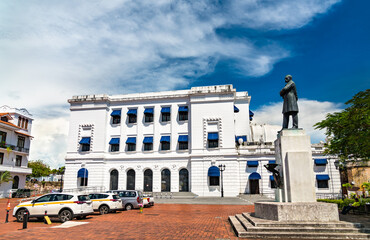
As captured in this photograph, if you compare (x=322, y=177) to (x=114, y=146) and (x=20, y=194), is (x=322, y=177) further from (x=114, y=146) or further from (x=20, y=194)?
Answer: (x=20, y=194)

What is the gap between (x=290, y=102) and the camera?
12625mm

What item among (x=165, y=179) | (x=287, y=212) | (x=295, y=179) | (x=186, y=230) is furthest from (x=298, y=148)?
(x=165, y=179)

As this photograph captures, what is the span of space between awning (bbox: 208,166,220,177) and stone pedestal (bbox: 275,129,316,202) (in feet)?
69.3

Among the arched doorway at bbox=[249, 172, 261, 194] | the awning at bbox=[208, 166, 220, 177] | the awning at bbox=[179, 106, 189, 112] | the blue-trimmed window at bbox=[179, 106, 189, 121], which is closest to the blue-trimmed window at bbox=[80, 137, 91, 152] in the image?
the blue-trimmed window at bbox=[179, 106, 189, 121]

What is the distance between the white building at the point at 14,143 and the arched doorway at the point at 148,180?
19907 mm

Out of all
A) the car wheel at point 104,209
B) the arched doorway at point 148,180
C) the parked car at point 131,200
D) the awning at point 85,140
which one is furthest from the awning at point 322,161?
the awning at point 85,140

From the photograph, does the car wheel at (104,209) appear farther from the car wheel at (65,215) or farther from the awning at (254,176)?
the awning at (254,176)

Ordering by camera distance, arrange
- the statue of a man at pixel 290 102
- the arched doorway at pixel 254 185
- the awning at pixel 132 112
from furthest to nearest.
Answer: the awning at pixel 132 112, the arched doorway at pixel 254 185, the statue of a man at pixel 290 102

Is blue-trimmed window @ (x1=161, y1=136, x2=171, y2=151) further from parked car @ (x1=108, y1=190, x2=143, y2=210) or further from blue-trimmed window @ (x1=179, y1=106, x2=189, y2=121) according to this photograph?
parked car @ (x1=108, y1=190, x2=143, y2=210)

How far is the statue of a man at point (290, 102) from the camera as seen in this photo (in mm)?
12539

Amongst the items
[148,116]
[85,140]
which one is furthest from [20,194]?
[148,116]

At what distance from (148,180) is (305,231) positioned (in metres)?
28.4

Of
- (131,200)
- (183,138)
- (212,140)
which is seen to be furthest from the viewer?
(183,138)

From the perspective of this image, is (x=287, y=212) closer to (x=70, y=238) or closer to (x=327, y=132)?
(x=70, y=238)
